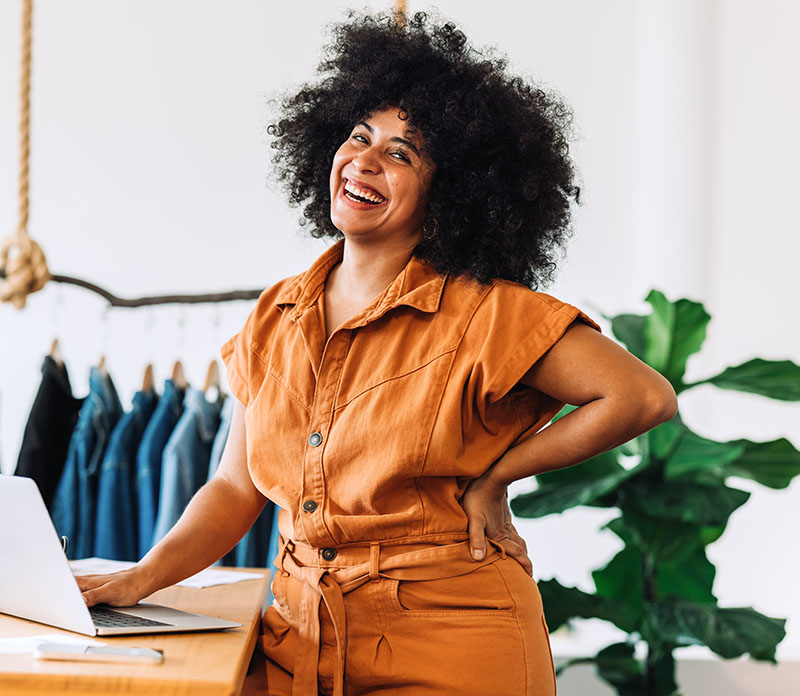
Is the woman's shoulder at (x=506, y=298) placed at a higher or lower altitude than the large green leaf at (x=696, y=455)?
higher

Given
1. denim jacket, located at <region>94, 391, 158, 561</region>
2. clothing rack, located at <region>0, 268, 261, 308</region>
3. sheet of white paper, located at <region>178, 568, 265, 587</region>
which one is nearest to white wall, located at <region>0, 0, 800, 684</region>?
clothing rack, located at <region>0, 268, 261, 308</region>

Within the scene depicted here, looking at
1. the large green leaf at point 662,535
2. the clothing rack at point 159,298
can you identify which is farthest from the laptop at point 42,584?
the large green leaf at point 662,535

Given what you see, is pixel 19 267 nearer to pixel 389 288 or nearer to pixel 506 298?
pixel 389 288

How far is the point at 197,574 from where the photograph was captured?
1895 millimetres

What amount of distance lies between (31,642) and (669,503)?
1.65 meters

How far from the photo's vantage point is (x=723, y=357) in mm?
3311

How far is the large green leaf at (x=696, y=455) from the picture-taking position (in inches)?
96.7

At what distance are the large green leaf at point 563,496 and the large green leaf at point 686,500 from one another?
2.4 inches

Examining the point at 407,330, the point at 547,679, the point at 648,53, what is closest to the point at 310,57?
the point at 648,53

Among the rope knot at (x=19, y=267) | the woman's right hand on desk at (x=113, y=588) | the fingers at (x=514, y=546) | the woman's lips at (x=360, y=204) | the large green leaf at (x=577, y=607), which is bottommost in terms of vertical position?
the large green leaf at (x=577, y=607)

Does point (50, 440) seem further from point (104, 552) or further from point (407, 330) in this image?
point (407, 330)

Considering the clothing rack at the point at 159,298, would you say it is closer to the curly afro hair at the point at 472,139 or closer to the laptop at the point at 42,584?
the curly afro hair at the point at 472,139

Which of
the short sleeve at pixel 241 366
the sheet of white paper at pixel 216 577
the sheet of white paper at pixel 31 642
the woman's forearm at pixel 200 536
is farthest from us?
the sheet of white paper at pixel 216 577

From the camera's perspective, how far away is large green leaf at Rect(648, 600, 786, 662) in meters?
2.31
